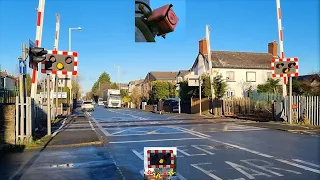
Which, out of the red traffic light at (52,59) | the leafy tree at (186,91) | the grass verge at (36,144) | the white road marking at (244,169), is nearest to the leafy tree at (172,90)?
the leafy tree at (186,91)

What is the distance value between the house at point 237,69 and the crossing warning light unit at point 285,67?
89.6 feet

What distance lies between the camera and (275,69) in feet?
66.9

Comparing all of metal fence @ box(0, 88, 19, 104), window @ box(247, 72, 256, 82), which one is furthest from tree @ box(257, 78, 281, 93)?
metal fence @ box(0, 88, 19, 104)

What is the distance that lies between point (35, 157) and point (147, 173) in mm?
6135

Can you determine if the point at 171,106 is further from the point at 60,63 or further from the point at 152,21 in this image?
the point at 152,21

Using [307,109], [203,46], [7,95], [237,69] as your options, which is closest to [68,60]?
[7,95]

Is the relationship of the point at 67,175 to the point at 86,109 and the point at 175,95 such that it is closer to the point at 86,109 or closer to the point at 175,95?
the point at 86,109

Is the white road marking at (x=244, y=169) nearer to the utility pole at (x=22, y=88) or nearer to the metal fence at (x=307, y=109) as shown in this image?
the utility pole at (x=22, y=88)

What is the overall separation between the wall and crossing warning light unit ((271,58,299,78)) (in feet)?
47.9

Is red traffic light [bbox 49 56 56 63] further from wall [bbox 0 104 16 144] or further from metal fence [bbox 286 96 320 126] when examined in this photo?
→ metal fence [bbox 286 96 320 126]

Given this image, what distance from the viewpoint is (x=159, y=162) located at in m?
5.37

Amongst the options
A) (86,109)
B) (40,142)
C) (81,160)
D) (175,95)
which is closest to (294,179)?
(81,160)

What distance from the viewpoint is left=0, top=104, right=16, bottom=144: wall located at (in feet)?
40.0

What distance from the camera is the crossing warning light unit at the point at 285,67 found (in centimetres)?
1992
